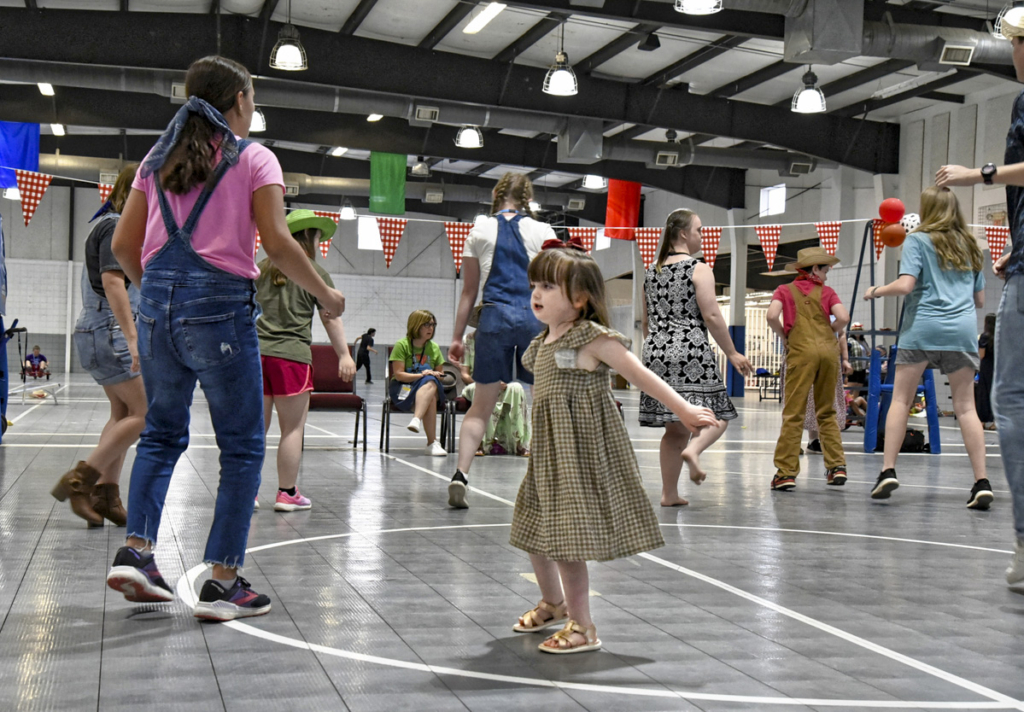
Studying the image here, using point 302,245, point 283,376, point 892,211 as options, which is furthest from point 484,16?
point 283,376

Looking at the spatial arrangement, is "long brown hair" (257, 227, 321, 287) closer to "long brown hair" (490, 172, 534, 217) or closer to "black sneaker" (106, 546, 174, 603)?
"long brown hair" (490, 172, 534, 217)

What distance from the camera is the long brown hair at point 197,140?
8.88 feet

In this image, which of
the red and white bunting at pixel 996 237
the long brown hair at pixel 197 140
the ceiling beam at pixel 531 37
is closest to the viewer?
the long brown hair at pixel 197 140

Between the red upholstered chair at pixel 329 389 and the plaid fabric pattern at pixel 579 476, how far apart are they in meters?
5.71

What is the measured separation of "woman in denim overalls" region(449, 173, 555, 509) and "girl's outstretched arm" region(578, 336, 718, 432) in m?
2.26

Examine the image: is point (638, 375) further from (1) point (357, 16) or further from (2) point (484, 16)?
(1) point (357, 16)

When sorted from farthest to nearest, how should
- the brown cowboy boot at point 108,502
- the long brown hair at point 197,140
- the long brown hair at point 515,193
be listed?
the long brown hair at point 515,193 → the brown cowboy boot at point 108,502 → the long brown hair at point 197,140

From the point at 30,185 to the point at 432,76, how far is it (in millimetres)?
5567

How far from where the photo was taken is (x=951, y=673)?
237 cm

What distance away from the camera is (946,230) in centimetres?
552

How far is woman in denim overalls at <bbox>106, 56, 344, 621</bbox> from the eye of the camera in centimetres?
272

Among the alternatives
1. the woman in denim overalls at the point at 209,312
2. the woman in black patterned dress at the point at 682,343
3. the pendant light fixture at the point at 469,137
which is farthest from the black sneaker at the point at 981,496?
the pendant light fixture at the point at 469,137

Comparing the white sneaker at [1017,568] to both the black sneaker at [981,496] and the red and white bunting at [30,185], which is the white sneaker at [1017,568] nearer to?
the black sneaker at [981,496]

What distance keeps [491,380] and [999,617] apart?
2612 mm
